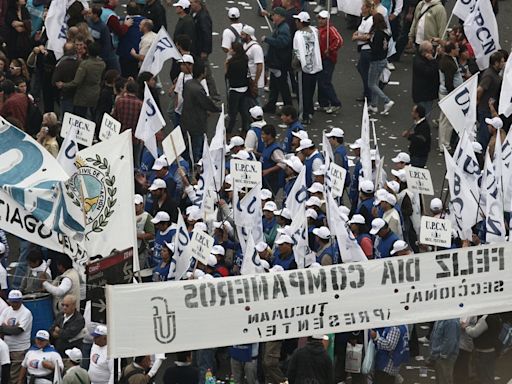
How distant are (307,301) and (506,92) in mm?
7903

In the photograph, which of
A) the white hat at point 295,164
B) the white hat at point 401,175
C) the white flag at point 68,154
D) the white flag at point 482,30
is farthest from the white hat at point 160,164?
the white flag at point 482,30

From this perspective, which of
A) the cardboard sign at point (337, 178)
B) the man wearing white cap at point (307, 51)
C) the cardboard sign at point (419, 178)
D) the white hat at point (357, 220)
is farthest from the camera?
the man wearing white cap at point (307, 51)

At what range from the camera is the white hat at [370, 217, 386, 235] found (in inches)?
820

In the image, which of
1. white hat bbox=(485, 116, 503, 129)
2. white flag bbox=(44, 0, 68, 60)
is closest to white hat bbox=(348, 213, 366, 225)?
white hat bbox=(485, 116, 503, 129)

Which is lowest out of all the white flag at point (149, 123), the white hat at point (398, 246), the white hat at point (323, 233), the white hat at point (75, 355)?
the white hat at point (75, 355)

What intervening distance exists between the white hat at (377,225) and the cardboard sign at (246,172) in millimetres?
1782

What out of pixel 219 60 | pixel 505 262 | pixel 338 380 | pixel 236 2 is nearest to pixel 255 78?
pixel 219 60

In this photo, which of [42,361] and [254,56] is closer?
[42,361]

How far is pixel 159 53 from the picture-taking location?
25672 mm

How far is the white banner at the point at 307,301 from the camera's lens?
15984mm

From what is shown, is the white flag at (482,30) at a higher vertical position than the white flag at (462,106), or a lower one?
higher

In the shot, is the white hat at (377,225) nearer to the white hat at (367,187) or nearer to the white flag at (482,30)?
the white hat at (367,187)

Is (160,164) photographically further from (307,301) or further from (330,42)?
(307,301)

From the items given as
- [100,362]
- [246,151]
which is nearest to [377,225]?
[246,151]
